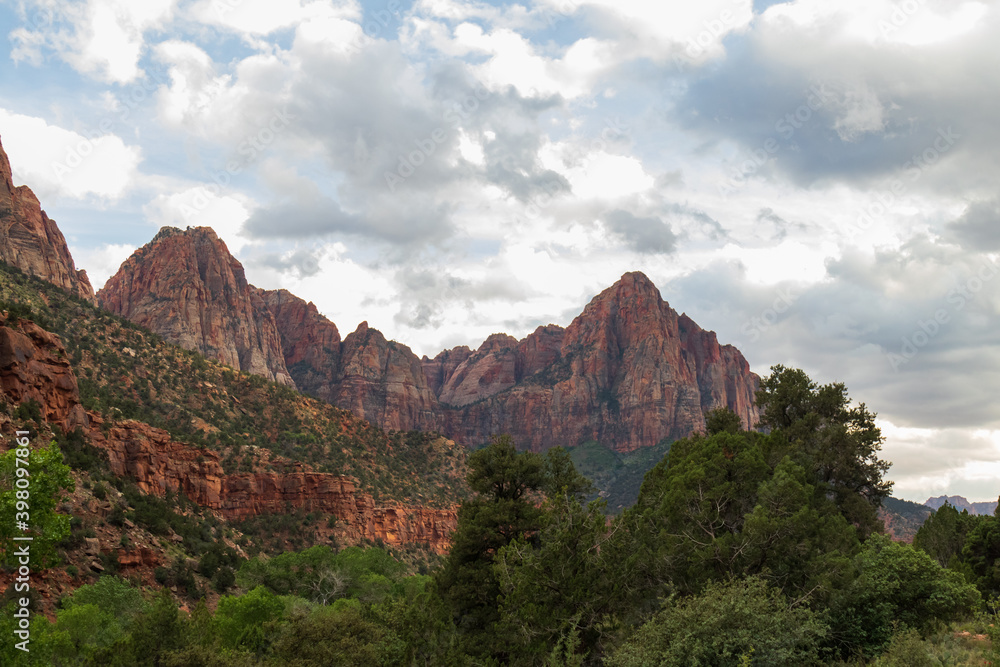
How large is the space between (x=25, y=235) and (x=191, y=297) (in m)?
61.1

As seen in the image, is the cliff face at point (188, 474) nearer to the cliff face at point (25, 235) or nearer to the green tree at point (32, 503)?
the green tree at point (32, 503)

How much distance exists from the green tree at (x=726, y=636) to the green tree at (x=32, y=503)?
15.0 meters

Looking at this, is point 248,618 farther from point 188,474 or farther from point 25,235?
point 25,235

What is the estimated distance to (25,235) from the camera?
10369 centimetres

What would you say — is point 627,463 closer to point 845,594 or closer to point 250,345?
point 250,345

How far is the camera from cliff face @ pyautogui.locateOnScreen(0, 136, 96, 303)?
98.4m

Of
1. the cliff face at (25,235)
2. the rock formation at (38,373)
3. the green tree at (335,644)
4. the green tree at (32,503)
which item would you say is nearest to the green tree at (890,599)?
the green tree at (335,644)

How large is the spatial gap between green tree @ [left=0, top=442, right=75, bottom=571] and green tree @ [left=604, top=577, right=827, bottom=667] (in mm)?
14994

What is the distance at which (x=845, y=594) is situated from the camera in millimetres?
21000

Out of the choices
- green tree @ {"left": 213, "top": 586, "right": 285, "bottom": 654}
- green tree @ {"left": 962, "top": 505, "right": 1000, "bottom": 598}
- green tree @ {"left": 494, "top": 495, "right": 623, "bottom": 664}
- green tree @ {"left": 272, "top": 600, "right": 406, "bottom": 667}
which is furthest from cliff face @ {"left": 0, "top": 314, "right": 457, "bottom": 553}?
green tree @ {"left": 962, "top": 505, "right": 1000, "bottom": 598}

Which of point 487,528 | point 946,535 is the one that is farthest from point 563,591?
point 946,535

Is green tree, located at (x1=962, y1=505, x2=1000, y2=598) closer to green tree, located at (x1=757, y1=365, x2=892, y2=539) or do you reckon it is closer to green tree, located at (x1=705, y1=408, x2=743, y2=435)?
green tree, located at (x1=757, y1=365, x2=892, y2=539)

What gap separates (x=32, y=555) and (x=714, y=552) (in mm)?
20166

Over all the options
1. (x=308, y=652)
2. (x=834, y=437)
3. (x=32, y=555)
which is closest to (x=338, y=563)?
(x=308, y=652)
